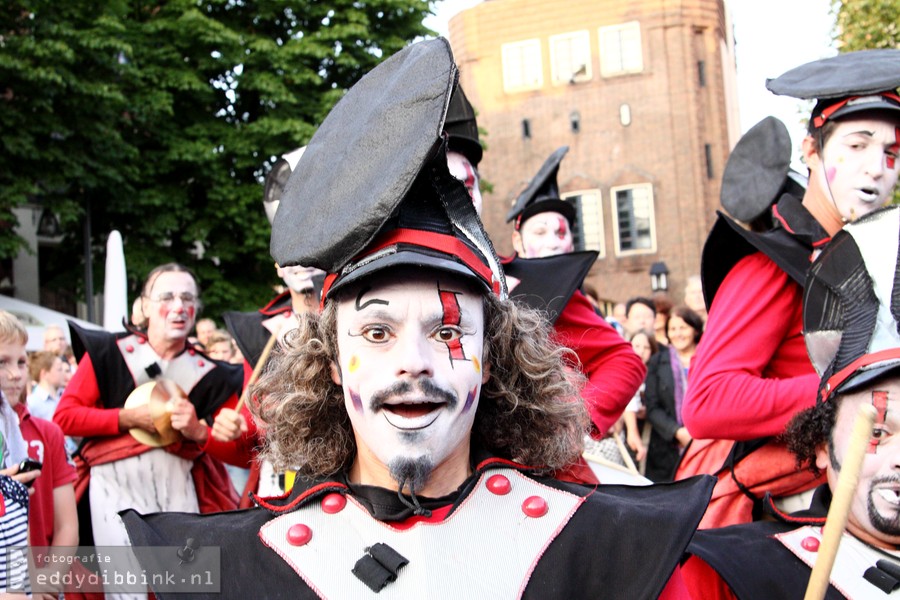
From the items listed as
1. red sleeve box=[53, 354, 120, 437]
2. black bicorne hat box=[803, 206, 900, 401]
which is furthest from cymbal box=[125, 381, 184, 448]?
black bicorne hat box=[803, 206, 900, 401]

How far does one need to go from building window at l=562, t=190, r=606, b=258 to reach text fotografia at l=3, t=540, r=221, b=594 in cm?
3649

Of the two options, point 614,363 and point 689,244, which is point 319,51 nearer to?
point 614,363

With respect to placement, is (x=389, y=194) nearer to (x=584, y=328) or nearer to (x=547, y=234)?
(x=584, y=328)

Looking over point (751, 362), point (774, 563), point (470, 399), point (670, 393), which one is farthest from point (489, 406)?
point (670, 393)

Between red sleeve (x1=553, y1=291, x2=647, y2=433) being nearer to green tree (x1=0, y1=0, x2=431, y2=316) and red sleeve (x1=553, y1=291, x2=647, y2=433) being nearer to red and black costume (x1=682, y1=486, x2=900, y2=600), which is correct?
red and black costume (x1=682, y1=486, x2=900, y2=600)

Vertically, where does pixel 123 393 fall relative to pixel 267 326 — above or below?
below

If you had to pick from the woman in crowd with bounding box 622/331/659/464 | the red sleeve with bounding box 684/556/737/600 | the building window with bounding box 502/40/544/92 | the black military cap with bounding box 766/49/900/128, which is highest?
the building window with bounding box 502/40/544/92

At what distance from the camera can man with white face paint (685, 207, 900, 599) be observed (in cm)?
278

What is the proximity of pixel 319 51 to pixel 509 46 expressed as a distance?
21.3m

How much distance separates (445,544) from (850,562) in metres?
1.13

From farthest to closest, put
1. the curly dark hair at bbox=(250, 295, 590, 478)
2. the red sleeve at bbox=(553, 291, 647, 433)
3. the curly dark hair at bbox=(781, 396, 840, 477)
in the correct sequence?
the red sleeve at bbox=(553, 291, 647, 433) → the curly dark hair at bbox=(781, 396, 840, 477) → the curly dark hair at bbox=(250, 295, 590, 478)

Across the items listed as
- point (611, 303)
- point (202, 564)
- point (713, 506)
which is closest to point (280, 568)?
point (202, 564)

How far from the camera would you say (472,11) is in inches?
1619

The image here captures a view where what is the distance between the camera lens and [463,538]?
238 cm
